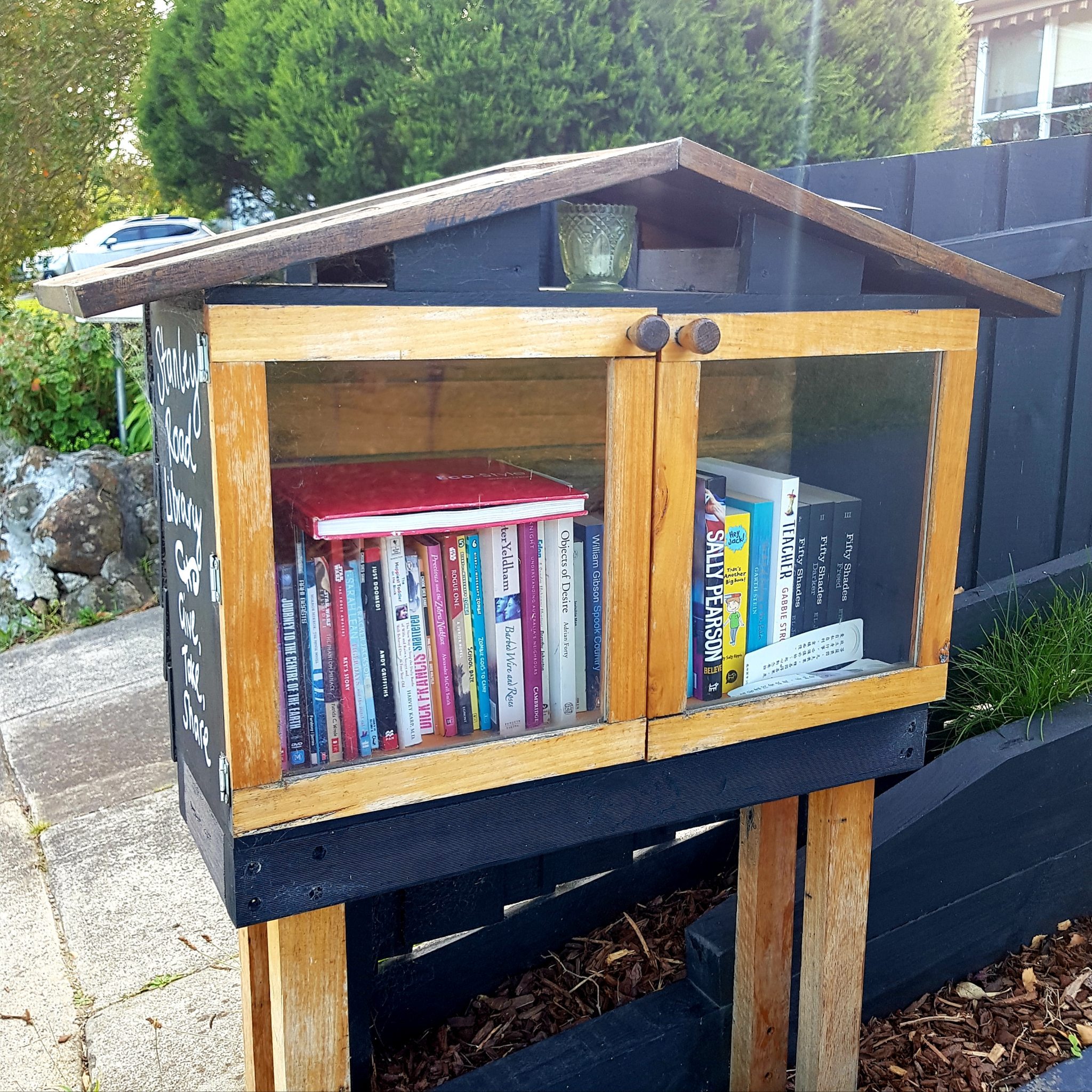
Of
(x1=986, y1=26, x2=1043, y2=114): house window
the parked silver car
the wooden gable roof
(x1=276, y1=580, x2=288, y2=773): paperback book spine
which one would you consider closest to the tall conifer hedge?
the wooden gable roof

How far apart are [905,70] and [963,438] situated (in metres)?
4.94

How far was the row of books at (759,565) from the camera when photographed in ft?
5.31

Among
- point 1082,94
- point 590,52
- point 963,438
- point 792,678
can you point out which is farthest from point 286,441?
point 1082,94

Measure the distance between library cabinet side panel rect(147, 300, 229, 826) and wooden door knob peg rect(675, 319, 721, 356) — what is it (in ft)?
1.97

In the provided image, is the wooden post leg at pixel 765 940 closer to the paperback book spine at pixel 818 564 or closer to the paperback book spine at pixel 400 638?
the paperback book spine at pixel 818 564

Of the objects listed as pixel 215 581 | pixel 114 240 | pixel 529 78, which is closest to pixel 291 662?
pixel 215 581

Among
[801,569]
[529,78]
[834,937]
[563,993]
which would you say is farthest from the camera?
[529,78]

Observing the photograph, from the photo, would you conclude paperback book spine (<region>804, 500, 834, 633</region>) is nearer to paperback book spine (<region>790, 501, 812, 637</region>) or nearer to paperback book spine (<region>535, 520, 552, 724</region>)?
paperback book spine (<region>790, 501, 812, 637</region>)

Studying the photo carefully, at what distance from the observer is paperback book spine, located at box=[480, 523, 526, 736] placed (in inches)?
58.4

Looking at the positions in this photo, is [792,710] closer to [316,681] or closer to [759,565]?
[759,565]

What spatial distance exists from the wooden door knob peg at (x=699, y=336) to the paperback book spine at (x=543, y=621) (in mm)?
304

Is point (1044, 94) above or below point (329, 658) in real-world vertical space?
above

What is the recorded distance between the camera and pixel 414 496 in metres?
1.44

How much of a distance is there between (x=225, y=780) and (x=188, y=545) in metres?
0.33
